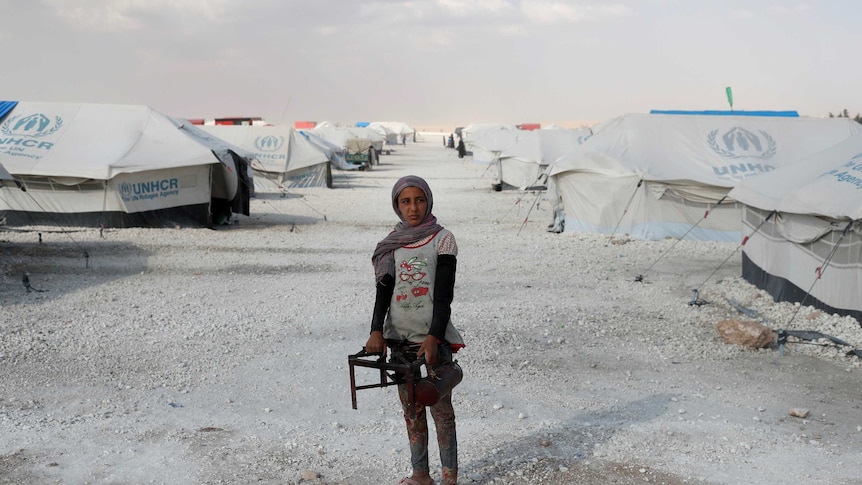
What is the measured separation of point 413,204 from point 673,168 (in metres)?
13.9

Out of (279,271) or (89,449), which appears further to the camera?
(279,271)

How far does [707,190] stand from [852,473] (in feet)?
41.1

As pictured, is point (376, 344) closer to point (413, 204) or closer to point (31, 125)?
point (413, 204)

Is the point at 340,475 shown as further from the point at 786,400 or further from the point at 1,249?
the point at 1,249

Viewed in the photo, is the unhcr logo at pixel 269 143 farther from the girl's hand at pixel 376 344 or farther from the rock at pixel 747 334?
the girl's hand at pixel 376 344

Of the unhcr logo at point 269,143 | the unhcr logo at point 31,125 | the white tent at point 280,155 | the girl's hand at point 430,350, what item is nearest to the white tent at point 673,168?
the unhcr logo at point 31,125

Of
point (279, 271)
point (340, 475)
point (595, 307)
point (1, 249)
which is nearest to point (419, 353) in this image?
point (340, 475)

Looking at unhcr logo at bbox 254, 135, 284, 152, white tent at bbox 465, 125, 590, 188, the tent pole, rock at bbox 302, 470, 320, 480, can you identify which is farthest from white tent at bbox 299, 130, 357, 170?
rock at bbox 302, 470, 320, 480

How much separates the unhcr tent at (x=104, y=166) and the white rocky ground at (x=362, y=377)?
3.11m

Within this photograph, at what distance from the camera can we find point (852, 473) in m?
4.99

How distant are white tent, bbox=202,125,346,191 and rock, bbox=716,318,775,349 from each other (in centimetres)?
2391

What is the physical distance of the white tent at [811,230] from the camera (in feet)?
29.3

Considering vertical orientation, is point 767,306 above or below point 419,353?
below

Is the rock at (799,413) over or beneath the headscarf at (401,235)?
beneath
